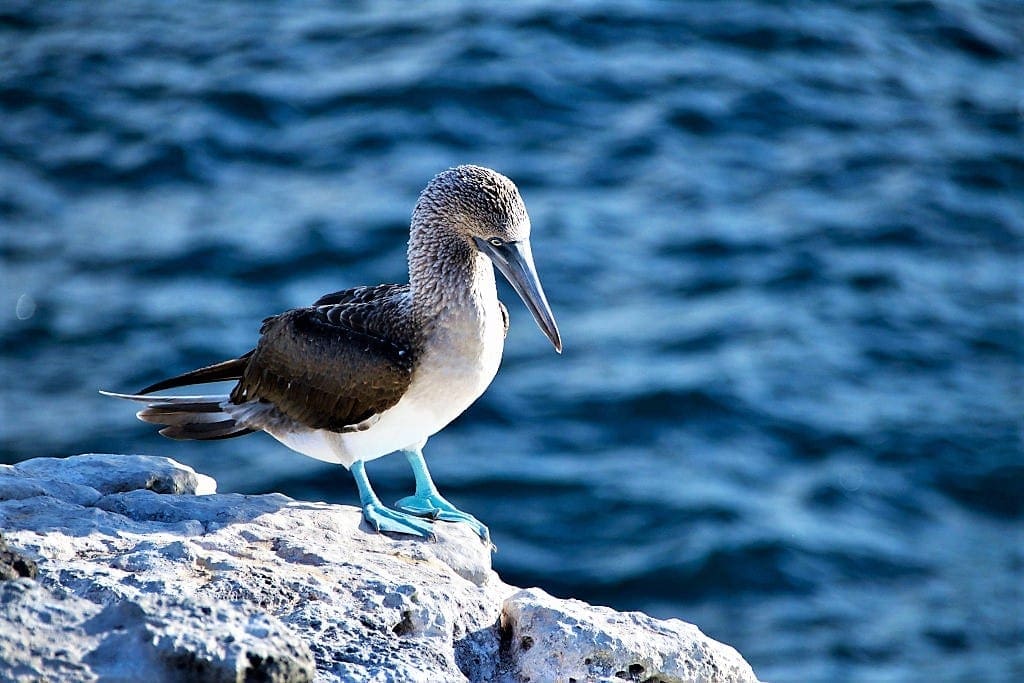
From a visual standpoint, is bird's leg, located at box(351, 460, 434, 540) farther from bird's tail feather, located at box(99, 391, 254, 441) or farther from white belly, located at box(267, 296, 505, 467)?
bird's tail feather, located at box(99, 391, 254, 441)

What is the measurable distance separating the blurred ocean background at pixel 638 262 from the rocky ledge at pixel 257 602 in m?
5.05

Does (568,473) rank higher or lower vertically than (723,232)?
lower

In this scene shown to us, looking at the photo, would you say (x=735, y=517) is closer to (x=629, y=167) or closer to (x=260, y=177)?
(x=629, y=167)

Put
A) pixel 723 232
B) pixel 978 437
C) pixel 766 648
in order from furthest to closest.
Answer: pixel 723 232 → pixel 978 437 → pixel 766 648

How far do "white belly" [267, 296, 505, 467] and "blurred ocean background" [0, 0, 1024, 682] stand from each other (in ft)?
14.6

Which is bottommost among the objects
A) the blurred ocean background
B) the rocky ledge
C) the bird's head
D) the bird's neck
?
the blurred ocean background

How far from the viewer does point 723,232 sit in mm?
14414

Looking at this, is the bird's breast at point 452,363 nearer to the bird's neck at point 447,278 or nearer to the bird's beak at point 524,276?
the bird's neck at point 447,278

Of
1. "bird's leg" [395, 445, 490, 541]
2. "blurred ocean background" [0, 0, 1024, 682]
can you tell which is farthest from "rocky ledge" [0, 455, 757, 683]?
"blurred ocean background" [0, 0, 1024, 682]

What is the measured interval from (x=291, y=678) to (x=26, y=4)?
15421 mm

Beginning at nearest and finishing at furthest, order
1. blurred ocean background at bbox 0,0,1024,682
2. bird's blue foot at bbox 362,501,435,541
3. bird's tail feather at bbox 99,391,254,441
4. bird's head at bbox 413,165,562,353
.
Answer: bird's blue foot at bbox 362,501,435,541 → bird's head at bbox 413,165,562,353 → bird's tail feather at bbox 99,391,254,441 → blurred ocean background at bbox 0,0,1024,682

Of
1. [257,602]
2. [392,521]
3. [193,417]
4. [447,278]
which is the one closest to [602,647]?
[257,602]

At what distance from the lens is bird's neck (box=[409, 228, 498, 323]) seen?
680cm

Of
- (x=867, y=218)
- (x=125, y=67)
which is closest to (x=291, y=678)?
(x=867, y=218)
